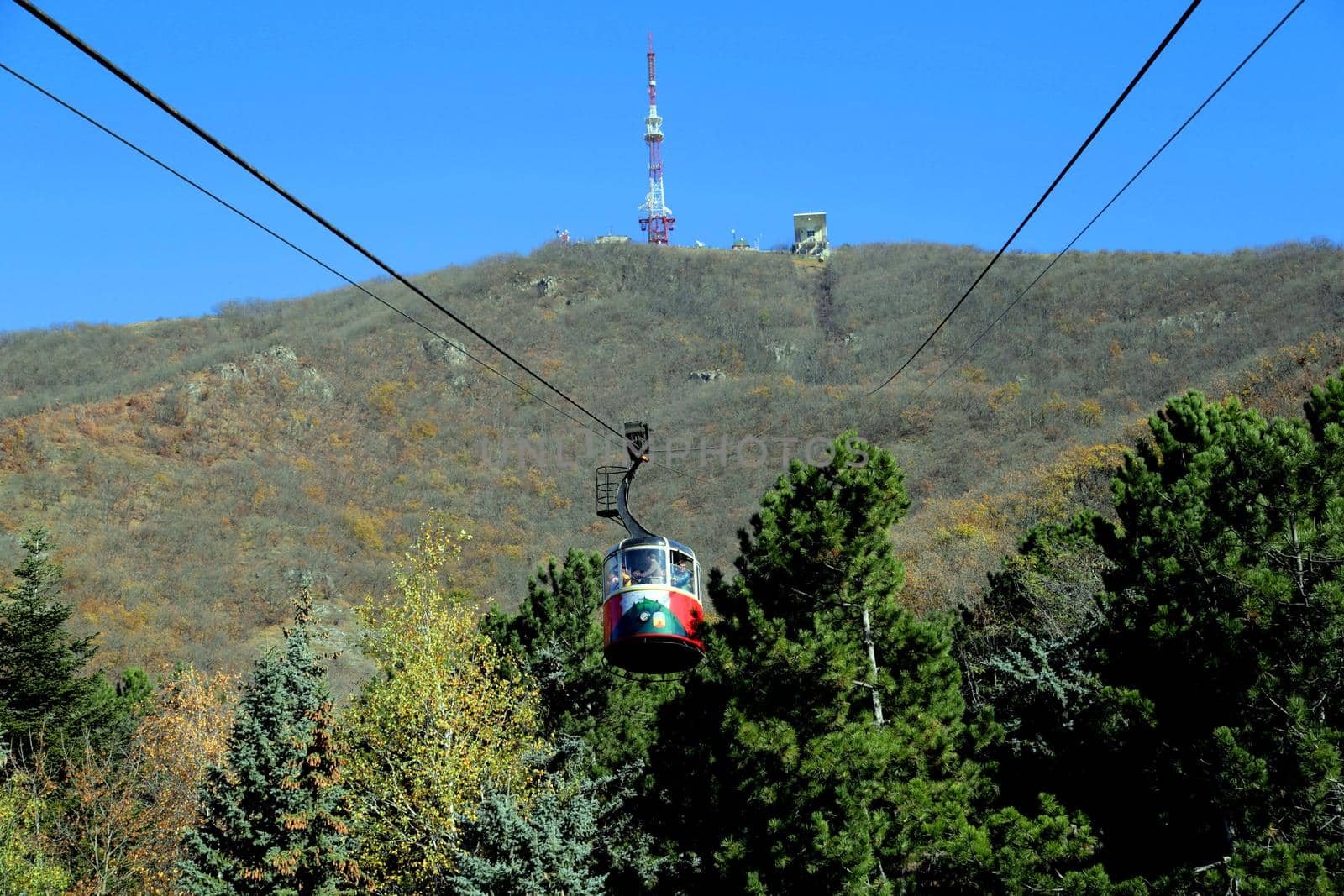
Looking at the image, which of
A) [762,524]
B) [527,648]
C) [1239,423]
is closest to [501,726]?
[527,648]

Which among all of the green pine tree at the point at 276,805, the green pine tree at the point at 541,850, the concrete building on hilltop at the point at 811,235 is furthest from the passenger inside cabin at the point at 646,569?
the concrete building on hilltop at the point at 811,235

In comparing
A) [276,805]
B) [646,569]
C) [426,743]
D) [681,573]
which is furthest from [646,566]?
[276,805]

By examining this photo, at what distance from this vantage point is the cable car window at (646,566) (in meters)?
15.8

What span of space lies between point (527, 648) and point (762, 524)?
11008 millimetres

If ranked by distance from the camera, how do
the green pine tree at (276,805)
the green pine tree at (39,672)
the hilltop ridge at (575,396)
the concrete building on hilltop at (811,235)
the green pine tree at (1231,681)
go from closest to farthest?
the green pine tree at (1231,681), the green pine tree at (276,805), the green pine tree at (39,672), the hilltop ridge at (575,396), the concrete building on hilltop at (811,235)

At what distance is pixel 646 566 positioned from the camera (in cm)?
1586

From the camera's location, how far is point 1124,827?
57.7ft

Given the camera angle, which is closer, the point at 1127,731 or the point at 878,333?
the point at 1127,731

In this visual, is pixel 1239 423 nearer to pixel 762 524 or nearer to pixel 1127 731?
pixel 1127 731

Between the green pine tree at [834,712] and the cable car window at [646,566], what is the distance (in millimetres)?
4812

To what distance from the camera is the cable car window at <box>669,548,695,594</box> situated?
52.3ft

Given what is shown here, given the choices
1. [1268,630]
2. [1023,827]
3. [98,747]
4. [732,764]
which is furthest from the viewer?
[98,747]

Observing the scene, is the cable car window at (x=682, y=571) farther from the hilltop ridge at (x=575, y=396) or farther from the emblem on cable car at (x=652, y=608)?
the hilltop ridge at (x=575, y=396)

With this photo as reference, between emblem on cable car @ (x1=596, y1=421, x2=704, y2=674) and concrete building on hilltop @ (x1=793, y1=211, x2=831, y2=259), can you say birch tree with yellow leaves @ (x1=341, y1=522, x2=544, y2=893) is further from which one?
concrete building on hilltop @ (x1=793, y1=211, x2=831, y2=259)
